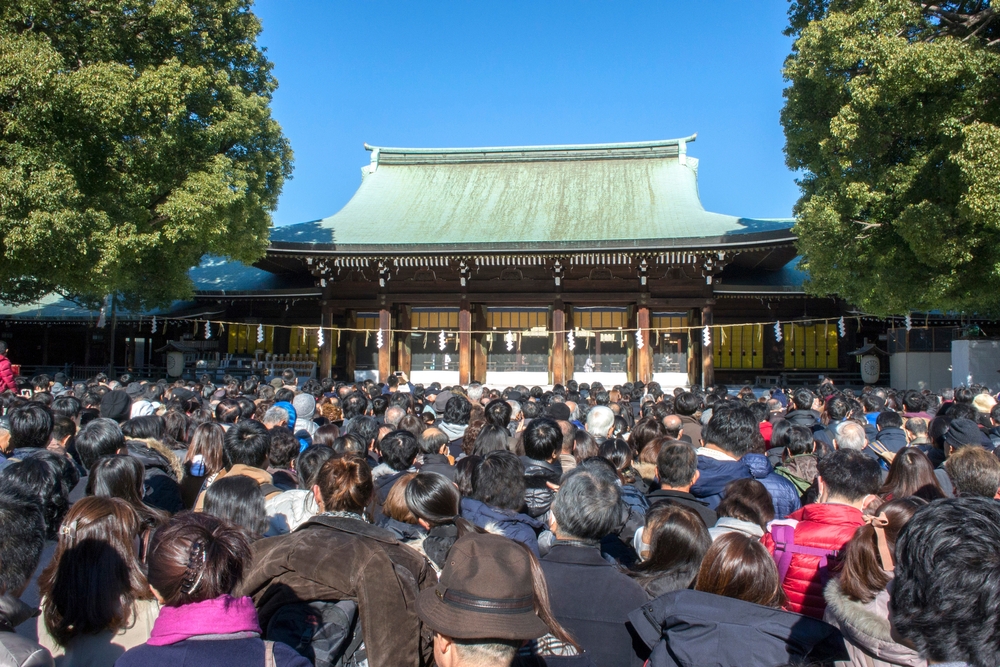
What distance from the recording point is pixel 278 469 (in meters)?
5.20

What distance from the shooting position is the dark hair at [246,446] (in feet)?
15.9

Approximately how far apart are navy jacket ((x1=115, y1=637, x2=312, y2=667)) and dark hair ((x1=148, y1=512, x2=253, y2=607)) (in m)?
0.13

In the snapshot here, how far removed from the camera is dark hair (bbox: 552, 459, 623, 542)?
3.04 m

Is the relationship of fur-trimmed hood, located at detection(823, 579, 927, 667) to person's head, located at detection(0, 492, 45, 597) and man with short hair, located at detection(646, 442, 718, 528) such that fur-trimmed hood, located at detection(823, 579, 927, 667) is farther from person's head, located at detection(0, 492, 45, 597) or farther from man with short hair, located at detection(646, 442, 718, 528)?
person's head, located at detection(0, 492, 45, 597)

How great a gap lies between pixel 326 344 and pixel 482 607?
18216 millimetres

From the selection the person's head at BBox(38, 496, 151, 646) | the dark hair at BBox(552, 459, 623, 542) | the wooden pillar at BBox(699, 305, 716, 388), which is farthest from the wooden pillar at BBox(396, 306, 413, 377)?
the person's head at BBox(38, 496, 151, 646)

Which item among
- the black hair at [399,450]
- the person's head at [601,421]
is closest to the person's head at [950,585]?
the black hair at [399,450]

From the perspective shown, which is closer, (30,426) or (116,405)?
(30,426)

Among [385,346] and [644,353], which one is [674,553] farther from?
[385,346]

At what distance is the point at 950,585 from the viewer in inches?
70.2

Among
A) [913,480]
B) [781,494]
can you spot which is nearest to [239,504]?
[781,494]

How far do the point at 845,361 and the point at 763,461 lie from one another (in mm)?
16669

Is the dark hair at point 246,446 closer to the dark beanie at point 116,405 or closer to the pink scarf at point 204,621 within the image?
the pink scarf at point 204,621

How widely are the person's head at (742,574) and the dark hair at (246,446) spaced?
10.8ft
